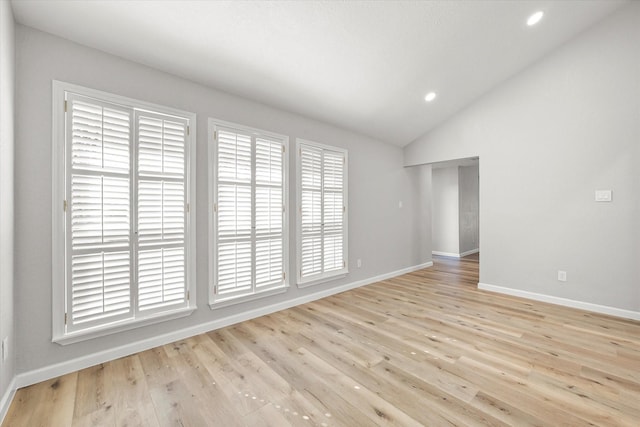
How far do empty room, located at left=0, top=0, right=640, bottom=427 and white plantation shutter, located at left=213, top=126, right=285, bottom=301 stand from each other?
25 mm

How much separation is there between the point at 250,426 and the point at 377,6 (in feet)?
10.5

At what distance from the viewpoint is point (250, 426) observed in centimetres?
158

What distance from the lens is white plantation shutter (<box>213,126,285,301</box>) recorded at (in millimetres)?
2963

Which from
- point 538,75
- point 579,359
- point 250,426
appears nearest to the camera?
point 250,426

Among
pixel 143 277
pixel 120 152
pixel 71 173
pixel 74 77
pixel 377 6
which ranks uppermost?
pixel 377 6

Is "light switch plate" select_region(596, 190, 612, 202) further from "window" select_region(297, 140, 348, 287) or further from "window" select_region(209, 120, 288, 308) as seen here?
"window" select_region(209, 120, 288, 308)

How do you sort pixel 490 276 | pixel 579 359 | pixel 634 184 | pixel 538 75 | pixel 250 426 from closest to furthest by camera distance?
1. pixel 250 426
2. pixel 579 359
3. pixel 634 184
4. pixel 538 75
5. pixel 490 276

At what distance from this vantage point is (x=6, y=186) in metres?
1.75

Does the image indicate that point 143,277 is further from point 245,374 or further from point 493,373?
point 493,373

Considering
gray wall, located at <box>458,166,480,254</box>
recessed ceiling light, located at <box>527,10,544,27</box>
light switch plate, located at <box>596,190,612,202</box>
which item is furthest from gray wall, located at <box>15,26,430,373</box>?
gray wall, located at <box>458,166,480,254</box>

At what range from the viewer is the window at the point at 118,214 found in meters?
2.12

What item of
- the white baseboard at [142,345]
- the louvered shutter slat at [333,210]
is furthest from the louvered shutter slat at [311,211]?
the white baseboard at [142,345]

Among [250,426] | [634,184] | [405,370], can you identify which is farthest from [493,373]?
[634,184]

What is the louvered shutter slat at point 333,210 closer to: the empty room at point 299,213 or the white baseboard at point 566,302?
the empty room at point 299,213
